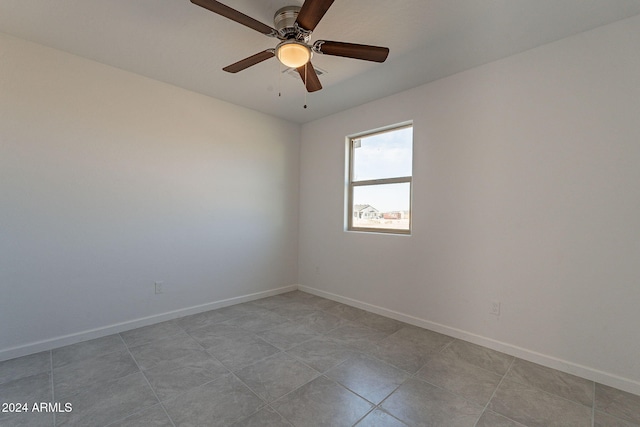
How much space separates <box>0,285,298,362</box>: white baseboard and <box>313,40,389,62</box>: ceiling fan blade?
9.97 feet

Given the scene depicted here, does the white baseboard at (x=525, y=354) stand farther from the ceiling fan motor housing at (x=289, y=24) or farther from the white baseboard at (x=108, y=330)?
the ceiling fan motor housing at (x=289, y=24)

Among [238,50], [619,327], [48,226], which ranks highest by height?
[238,50]

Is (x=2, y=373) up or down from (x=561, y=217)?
down

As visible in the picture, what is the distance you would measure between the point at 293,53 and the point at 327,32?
1.76 feet

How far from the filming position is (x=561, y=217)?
7.01 ft

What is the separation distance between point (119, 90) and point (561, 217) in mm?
4160

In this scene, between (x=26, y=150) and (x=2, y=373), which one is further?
(x=26, y=150)

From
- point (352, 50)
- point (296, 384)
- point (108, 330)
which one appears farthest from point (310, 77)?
point (108, 330)

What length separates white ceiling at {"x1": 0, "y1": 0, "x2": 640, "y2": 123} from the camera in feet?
6.09

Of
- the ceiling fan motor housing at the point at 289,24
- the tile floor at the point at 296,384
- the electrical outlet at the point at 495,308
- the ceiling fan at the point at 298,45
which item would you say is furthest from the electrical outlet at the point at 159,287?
the electrical outlet at the point at 495,308

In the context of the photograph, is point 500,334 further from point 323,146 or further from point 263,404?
point 323,146

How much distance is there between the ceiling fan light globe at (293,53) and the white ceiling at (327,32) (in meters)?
0.33

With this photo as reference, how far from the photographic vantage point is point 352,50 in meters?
1.79

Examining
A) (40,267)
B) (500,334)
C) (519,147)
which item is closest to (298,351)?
(500,334)
